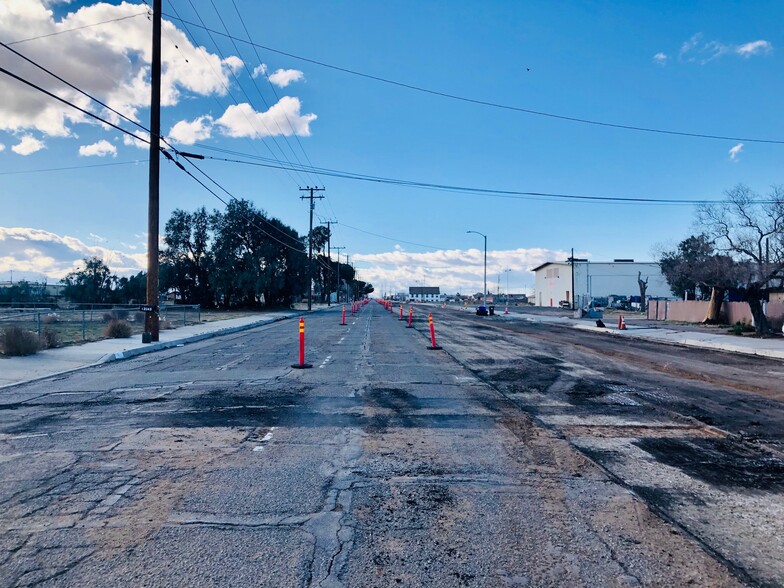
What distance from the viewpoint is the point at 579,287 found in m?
106

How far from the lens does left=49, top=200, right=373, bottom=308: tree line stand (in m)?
63.2

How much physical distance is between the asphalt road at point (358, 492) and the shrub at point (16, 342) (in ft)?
24.3

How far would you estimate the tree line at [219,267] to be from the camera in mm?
63250

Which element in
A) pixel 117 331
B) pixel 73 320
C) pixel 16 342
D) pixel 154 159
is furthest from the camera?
pixel 73 320

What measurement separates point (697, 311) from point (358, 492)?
4624 centimetres

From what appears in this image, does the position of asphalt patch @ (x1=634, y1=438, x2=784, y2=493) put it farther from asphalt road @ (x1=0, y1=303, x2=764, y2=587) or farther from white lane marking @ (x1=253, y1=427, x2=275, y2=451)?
white lane marking @ (x1=253, y1=427, x2=275, y2=451)

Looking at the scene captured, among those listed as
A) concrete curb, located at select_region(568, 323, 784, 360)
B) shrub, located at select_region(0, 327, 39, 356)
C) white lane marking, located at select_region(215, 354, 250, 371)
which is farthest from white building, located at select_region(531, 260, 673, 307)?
shrub, located at select_region(0, 327, 39, 356)

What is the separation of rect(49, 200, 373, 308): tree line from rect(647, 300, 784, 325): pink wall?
125 feet

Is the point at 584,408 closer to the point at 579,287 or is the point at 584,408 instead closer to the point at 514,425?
the point at 514,425

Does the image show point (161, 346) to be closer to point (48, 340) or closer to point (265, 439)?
point (48, 340)

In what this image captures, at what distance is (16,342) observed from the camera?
58.7 feet

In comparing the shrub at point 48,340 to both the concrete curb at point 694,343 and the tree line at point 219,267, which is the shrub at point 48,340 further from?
the tree line at point 219,267

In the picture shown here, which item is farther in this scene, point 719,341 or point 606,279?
point 606,279

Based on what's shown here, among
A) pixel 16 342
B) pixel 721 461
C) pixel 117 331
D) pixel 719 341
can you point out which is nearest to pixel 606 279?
pixel 719 341
